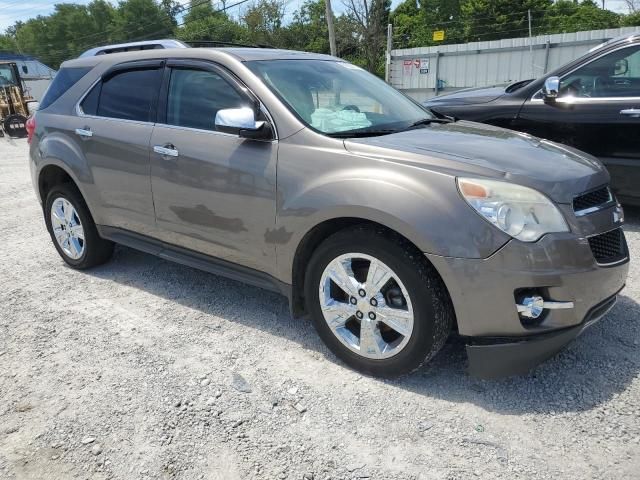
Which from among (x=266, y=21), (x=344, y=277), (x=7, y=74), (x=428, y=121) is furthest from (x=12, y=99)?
(x=266, y=21)

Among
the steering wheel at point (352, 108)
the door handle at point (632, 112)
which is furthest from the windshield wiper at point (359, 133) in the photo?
the door handle at point (632, 112)

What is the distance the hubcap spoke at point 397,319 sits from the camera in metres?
2.64

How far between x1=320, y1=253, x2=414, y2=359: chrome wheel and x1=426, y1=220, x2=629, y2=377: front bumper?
29 cm

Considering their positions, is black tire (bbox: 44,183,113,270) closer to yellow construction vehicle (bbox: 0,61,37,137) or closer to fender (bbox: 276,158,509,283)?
fender (bbox: 276,158,509,283)

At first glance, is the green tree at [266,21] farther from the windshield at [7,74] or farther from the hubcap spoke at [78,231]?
the hubcap spoke at [78,231]

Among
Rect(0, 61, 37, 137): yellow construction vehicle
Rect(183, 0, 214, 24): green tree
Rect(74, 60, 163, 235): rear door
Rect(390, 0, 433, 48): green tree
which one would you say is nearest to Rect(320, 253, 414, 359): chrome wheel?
Rect(74, 60, 163, 235): rear door

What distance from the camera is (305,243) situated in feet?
9.67

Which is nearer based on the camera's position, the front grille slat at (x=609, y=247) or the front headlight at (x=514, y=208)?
the front headlight at (x=514, y=208)

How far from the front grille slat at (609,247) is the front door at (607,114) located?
246 centimetres

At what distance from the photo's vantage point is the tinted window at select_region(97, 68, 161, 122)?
3748 mm

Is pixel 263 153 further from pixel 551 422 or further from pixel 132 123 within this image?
pixel 551 422

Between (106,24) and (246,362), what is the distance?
3840 inches

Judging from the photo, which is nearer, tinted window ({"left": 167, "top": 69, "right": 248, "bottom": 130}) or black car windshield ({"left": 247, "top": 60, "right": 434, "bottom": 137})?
black car windshield ({"left": 247, "top": 60, "right": 434, "bottom": 137})

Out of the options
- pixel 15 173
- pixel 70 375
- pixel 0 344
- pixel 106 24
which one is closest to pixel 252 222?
pixel 70 375
